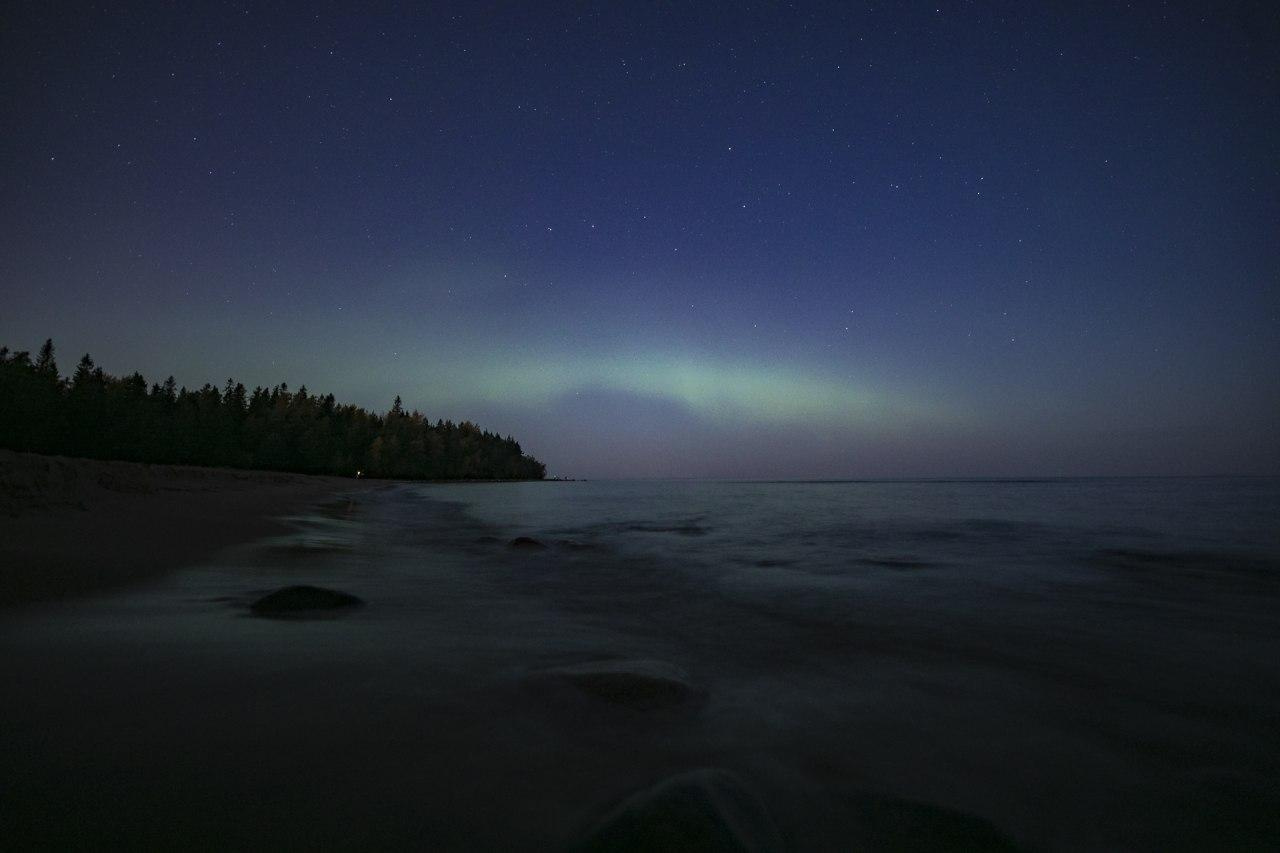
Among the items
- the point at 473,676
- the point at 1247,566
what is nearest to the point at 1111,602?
the point at 1247,566

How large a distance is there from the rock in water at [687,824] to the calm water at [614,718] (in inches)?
7.1

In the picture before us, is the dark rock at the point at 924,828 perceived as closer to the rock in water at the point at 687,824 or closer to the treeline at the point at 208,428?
the rock in water at the point at 687,824

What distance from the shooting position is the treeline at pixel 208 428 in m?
52.0

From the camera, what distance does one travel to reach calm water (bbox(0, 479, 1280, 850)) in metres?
2.10

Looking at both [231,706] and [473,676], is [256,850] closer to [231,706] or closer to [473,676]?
[231,706]

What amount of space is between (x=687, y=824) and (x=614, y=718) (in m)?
1.33

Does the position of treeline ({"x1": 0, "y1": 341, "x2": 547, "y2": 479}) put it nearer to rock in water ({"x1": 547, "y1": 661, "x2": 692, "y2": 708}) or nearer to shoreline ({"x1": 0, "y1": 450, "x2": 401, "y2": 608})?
shoreline ({"x1": 0, "y1": 450, "x2": 401, "y2": 608})

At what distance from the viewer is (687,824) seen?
1847 millimetres

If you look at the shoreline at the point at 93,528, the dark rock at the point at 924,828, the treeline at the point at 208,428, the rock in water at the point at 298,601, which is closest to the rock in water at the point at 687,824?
the dark rock at the point at 924,828

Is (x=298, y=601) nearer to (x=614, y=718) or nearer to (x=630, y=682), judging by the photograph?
(x=630, y=682)

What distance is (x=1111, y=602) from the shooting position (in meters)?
7.30

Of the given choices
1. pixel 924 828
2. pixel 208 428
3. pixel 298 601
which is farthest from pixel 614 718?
pixel 208 428

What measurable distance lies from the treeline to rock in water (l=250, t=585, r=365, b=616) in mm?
68486

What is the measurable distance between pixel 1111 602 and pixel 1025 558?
16.1 feet
